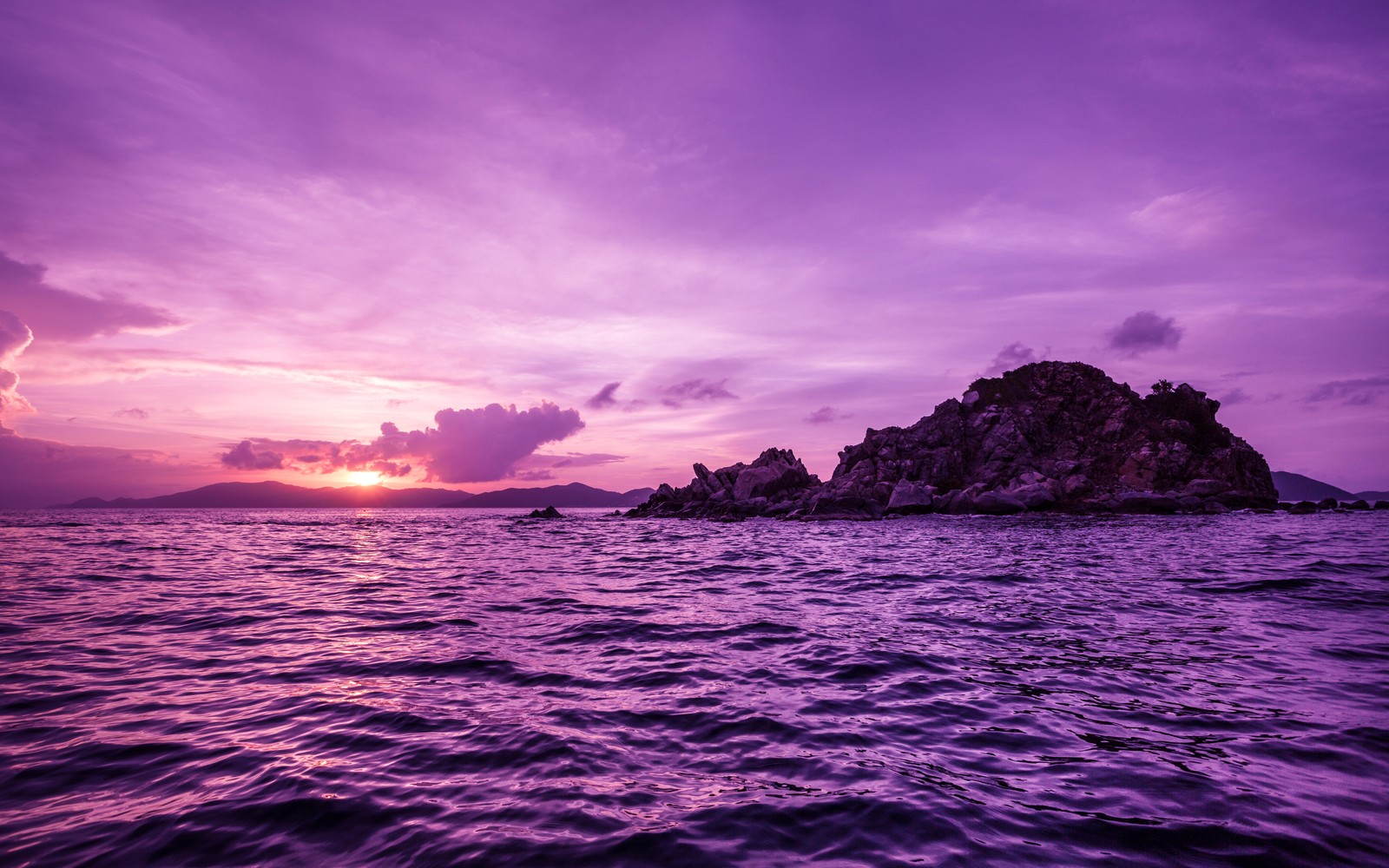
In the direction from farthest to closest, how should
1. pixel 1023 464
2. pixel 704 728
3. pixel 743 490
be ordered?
pixel 1023 464 < pixel 743 490 < pixel 704 728

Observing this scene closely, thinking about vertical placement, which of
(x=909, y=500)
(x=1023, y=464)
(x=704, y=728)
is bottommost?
(x=704, y=728)

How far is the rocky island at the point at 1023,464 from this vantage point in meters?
71.4

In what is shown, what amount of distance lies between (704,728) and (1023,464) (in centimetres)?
8983

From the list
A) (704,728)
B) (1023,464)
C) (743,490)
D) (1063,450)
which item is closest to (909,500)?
(743,490)

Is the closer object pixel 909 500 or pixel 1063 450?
pixel 909 500

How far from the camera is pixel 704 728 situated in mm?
7273

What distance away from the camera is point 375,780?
587 cm

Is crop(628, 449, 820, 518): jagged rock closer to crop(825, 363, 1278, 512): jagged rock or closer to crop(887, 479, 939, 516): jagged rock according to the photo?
crop(825, 363, 1278, 512): jagged rock

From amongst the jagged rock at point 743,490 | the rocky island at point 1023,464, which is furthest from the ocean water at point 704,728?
the jagged rock at point 743,490

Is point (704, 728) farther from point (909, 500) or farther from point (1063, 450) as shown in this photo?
point (1063, 450)

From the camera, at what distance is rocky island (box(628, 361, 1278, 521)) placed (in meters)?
71.4

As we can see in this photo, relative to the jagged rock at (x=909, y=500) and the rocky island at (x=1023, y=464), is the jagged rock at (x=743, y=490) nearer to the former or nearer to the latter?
the rocky island at (x=1023, y=464)

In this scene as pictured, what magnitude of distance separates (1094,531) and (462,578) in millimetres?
38248

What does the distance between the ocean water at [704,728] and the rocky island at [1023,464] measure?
55149 mm
